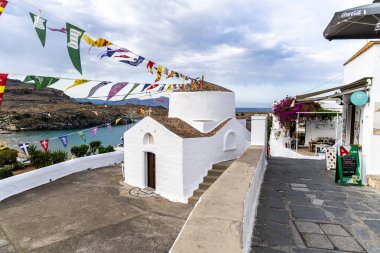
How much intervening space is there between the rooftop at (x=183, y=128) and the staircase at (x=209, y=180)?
54.9 inches

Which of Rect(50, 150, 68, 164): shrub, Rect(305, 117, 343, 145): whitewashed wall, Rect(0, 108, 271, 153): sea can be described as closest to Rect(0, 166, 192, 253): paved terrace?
Rect(50, 150, 68, 164): shrub

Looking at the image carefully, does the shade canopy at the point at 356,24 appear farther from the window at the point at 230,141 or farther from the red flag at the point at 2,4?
the red flag at the point at 2,4

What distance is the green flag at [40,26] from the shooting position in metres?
5.46

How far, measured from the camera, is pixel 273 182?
733 centimetres

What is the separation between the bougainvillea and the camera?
19309 millimetres

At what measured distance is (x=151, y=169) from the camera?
36.2 ft

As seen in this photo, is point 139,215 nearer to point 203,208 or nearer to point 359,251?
point 203,208

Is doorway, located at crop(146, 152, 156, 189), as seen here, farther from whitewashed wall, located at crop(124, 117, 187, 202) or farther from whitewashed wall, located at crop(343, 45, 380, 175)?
whitewashed wall, located at crop(343, 45, 380, 175)

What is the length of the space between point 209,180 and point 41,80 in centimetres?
674

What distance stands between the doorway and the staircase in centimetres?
217

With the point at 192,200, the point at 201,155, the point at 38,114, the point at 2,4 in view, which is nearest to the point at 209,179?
the point at 201,155

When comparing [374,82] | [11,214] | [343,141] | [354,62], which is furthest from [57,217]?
[343,141]

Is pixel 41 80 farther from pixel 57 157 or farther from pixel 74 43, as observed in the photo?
pixel 57 157

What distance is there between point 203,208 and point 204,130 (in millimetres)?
7724
